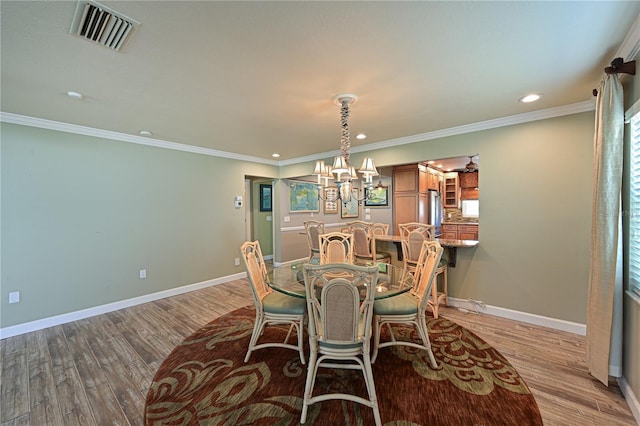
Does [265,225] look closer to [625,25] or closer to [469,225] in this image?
[469,225]

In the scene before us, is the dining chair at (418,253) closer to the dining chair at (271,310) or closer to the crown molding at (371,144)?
the crown molding at (371,144)

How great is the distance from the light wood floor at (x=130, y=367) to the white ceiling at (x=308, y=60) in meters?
2.45

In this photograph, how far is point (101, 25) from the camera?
59.3 inches

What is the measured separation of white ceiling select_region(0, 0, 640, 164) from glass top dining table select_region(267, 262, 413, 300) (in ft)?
5.10

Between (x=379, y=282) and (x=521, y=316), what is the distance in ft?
6.89

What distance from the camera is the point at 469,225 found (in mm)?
6309

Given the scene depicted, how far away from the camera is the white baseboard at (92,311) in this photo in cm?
293

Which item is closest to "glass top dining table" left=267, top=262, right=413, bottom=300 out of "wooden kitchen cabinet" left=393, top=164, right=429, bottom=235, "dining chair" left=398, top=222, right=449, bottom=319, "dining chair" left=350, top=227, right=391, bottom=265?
"dining chair" left=398, top=222, right=449, bottom=319

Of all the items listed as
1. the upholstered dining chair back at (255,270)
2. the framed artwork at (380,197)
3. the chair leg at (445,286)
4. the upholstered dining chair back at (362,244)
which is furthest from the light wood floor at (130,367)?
the framed artwork at (380,197)

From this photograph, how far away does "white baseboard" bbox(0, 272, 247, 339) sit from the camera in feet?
9.60

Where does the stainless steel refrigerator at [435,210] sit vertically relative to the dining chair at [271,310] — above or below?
above

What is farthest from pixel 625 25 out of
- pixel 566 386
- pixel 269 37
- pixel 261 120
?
pixel 261 120

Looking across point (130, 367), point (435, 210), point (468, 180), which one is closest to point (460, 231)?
point (435, 210)

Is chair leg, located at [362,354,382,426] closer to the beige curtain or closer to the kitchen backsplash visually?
the beige curtain
